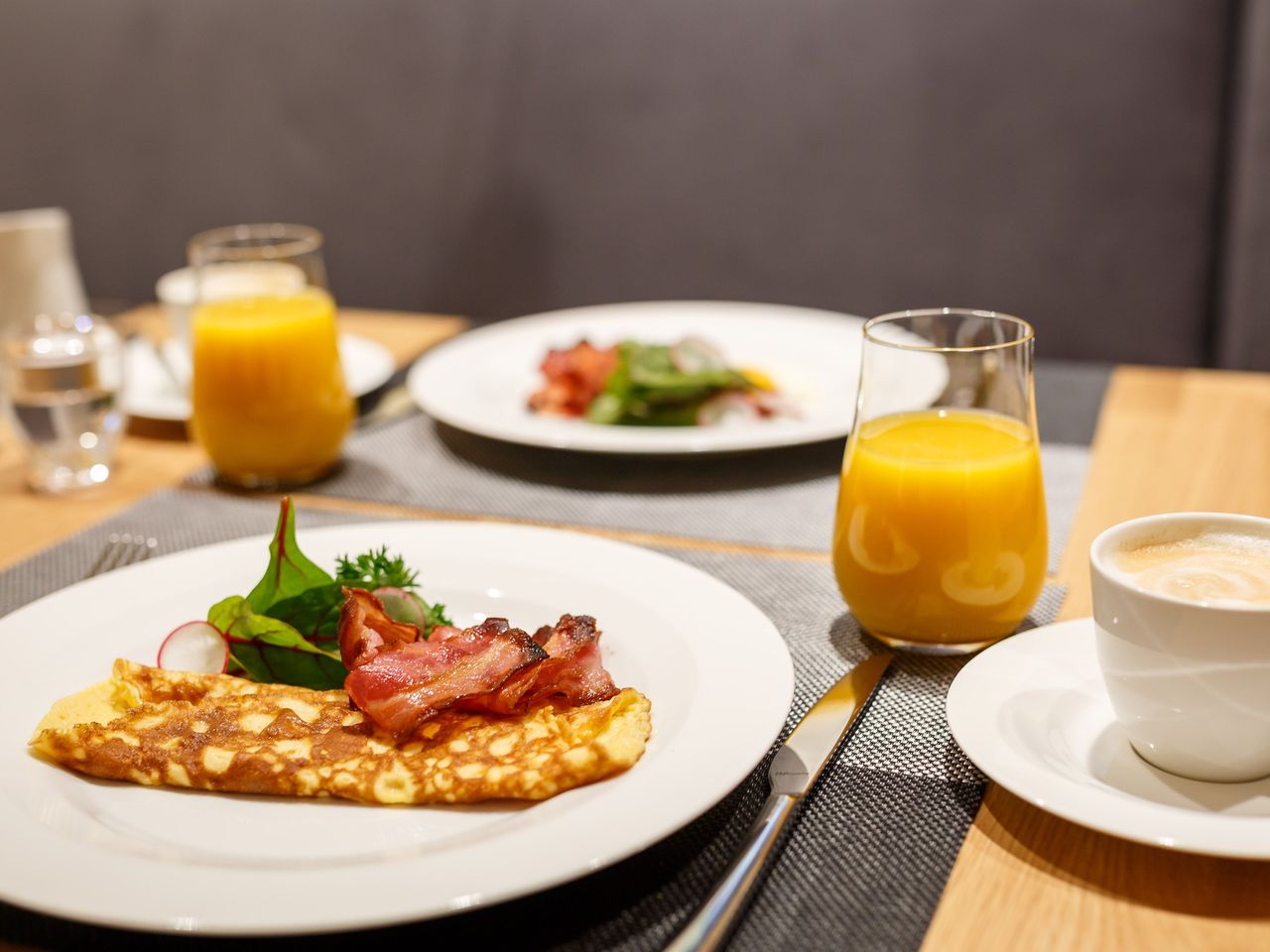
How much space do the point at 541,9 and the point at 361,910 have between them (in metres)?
2.49

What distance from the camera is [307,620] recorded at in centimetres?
98

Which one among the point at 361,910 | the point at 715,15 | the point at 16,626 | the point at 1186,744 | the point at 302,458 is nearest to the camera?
the point at 361,910

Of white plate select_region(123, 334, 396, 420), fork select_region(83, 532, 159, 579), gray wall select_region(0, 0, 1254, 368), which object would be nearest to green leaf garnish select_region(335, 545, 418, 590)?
fork select_region(83, 532, 159, 579)

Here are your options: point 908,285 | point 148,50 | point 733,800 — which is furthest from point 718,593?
point 148,50

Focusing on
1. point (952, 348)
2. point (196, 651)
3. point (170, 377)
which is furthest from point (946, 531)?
point (170, 377)

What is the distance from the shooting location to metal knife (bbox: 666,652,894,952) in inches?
25.2

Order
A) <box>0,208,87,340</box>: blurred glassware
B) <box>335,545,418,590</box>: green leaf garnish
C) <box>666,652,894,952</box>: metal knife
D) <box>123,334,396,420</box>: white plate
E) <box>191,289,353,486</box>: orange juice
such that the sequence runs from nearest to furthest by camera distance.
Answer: <box>666,652,894,952</box>: metal knife, <box>335,545,418,590</box>: green leaf garnish, <box>191,289,353,486</box>: orange juice, <box>123,334,396,420</box>: white plate, <box>0,208,87,340</box>: blurred glassware

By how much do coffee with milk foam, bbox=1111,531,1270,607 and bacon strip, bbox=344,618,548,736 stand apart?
1.33 ft

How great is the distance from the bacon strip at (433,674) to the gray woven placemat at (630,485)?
48 centimetres

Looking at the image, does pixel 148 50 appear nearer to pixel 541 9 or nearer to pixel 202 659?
pixel 541 9

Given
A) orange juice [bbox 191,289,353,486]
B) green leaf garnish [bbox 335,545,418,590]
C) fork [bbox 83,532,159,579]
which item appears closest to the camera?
green leaf garnish [bbox 335,545,418,590]

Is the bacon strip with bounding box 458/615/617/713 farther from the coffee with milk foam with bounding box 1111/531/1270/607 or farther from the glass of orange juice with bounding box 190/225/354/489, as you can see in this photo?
the glass of orange juice with bounding box 190/225/354/489

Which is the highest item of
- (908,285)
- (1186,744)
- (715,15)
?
(715,15)

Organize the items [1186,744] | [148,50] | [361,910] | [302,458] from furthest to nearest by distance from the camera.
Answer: [148,50] < [302,458] < [1186,744] < [361,910]
